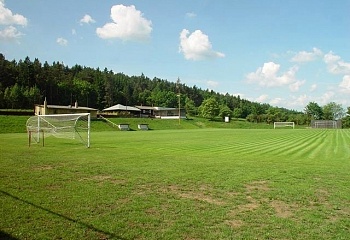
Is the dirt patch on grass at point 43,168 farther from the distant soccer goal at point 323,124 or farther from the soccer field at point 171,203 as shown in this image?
the distant soccer goal at point 323,124

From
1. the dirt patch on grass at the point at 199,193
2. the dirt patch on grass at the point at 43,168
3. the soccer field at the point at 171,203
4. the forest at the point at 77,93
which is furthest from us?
the forest at the point at 77,93

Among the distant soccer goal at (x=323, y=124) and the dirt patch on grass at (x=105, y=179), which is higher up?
the distant soccer goal at (x=323, y=124)

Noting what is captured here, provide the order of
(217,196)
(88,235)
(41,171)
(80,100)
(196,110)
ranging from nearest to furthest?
(88,235)
(217,196)
(41,171)
(80,100)
(196,110)

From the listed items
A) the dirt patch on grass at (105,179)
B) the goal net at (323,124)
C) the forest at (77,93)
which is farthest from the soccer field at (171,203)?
the goal net at (323,124)

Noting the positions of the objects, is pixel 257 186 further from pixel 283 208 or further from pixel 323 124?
pixel 323 124

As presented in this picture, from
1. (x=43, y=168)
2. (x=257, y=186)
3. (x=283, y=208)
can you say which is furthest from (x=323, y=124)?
(x=283, y=208)

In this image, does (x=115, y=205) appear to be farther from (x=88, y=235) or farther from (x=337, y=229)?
(x=337, y=229)

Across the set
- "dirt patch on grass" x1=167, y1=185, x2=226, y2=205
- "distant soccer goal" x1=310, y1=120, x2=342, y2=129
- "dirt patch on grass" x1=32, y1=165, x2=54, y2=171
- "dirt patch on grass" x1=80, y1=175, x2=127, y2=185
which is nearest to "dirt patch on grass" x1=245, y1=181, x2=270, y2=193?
"dirt patch on grass" x1=167, y1=185, x2=226, y2=205

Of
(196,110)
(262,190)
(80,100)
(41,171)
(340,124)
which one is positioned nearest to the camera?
(262,190)

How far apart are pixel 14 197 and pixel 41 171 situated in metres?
4.27

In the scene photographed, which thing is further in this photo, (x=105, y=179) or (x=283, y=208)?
(x=105, y=179)

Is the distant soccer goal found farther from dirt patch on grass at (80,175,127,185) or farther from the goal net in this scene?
dirt patch on grass at (80,175,127,185)

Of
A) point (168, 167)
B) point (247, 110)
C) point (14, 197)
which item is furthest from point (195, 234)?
point (247, 110)

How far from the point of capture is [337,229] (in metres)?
6.68
